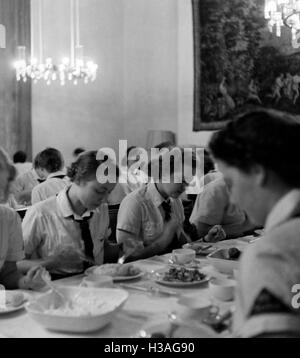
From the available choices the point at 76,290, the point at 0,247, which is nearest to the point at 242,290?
the point at 76,290

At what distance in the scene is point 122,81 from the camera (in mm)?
10352

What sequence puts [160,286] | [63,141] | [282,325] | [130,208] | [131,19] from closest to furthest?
[282,325]
[160,286]
[130,208]
[63,141]
[131,19]

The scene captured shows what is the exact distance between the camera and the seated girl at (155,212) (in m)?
3.42

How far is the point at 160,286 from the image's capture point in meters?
2.33

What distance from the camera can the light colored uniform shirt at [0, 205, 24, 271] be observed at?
2.51 m

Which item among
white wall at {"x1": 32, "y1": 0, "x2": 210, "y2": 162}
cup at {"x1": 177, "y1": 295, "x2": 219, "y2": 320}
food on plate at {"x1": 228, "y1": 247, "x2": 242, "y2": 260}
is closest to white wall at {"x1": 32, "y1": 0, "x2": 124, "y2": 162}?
white wall at {"x1": 32, "y1": 0, "x2": 210, "y2": 162}

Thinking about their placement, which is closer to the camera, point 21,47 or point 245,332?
point 245,332

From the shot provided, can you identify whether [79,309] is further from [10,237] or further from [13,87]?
[13,87]

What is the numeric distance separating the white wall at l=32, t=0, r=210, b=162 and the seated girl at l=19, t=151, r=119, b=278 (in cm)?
637

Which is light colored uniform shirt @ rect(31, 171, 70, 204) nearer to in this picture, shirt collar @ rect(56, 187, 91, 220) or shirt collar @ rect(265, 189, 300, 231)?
shirt collar @ rect(56, 187, 91, 220)

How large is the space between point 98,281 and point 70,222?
804 millimetres

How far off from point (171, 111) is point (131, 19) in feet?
7.27

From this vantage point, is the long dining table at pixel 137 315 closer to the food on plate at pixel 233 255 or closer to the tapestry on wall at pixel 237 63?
the food on plate at pixel 233 255
